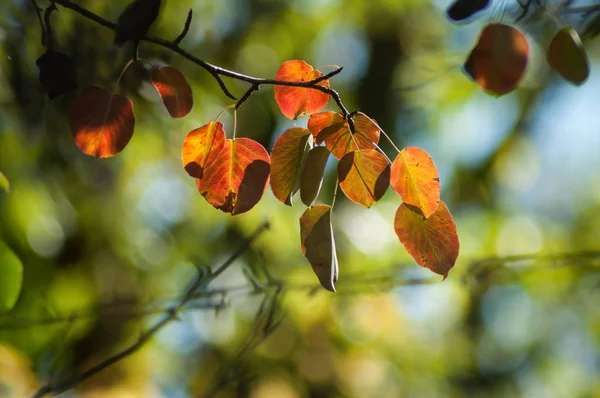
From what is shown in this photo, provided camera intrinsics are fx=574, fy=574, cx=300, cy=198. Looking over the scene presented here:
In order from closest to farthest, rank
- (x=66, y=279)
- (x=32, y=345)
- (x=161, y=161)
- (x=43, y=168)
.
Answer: (x=32, y=345) → (x=43, y=168) → (x=66, y=279) → (x=161, y=161)

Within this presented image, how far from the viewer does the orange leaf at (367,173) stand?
0.45 metres

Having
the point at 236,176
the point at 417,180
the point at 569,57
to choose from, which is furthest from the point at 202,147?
the point at 569,57

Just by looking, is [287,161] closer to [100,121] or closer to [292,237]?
[100,121]

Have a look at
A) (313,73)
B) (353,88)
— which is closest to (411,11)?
(353,88)

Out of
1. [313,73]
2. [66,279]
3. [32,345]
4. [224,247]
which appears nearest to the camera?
[313,73]

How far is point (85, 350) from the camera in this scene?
2125 mm

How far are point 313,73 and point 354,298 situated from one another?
2.16 meters

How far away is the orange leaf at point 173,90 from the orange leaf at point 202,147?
21mm

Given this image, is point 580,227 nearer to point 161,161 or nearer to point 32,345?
point 161,161

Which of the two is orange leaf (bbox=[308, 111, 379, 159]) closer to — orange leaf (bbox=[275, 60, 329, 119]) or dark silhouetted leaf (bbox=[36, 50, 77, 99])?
orange leaf (bbox=[275, 60, 329, 119])

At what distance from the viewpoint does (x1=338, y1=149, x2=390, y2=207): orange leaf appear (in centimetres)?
45

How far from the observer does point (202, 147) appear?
0.47 m

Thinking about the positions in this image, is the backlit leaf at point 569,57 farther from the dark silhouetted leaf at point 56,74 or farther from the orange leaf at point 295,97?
the dark silhouetted leaf at point 56,74

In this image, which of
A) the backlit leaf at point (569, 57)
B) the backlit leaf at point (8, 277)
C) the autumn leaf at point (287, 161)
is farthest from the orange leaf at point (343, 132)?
the backlit leaf at point (8, 277)
